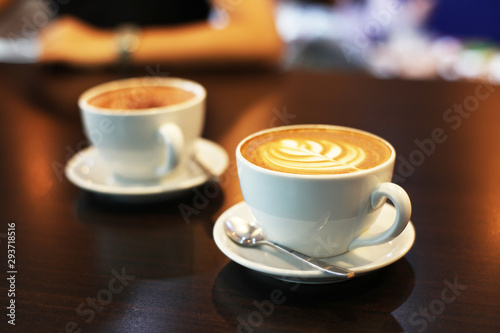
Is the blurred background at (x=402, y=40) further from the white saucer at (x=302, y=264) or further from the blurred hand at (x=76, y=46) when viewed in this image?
the white saucer at (x=302, y=264)

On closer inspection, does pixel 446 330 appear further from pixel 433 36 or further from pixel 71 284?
pixel 433 36

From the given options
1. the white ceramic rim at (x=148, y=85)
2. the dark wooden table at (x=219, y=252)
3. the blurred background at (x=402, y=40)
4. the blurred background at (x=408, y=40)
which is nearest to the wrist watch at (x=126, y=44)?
the dark wooden table at (x=219, y=252)

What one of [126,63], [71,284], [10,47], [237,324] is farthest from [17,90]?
Answer: [10,47]

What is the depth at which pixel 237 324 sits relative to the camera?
50 cm

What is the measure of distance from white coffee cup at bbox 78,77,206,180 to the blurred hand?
27.1 inches

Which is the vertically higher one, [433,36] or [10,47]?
[433,36]

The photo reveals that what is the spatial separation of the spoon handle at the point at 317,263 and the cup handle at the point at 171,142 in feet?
0.69

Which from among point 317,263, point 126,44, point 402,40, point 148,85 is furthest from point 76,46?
point 402,40

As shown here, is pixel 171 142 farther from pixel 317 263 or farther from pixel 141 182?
pixel 317 263

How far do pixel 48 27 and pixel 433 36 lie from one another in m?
2.28

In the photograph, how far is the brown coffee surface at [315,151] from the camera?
57 cm

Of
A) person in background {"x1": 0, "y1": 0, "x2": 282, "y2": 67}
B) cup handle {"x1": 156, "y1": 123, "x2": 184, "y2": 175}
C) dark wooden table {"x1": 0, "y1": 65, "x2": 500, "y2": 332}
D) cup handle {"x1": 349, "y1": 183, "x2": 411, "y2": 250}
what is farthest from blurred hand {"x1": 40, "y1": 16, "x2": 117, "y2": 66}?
cup handle {"x1": 349, "y1": 183, "x2": 411, "y2": 250}

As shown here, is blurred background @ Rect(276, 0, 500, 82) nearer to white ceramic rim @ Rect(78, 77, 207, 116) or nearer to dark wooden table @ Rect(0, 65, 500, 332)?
dark wooden table @ Rect(0, 65, 500, 332)

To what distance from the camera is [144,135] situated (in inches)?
30.1
